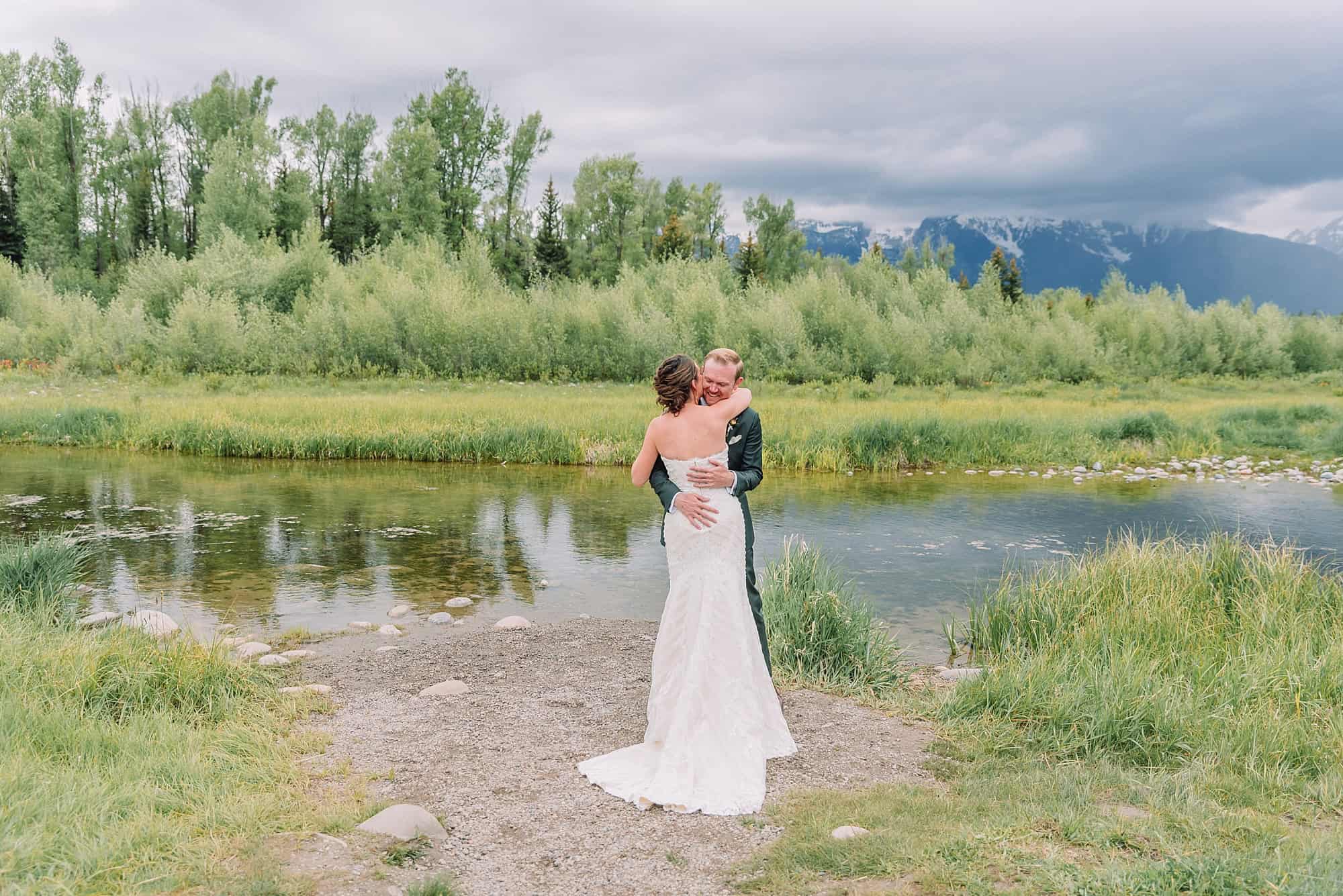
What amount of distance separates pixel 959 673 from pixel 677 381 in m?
4.45

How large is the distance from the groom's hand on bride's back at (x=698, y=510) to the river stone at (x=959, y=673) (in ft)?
10.5

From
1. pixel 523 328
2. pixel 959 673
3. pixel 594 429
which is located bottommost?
pixel 959 673

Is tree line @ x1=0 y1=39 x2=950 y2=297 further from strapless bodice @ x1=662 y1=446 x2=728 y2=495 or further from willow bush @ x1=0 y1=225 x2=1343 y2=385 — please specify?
strapless bodice @ x1=662 y1=446 x2=728 y2=495

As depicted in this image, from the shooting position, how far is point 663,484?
247 inches

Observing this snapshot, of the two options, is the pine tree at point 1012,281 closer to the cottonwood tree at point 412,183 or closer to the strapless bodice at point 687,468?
the cottonwood tree at point 412,183

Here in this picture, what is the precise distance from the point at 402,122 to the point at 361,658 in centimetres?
6826

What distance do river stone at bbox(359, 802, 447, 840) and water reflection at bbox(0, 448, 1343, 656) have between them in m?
6.17

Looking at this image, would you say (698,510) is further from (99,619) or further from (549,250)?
(549,250)

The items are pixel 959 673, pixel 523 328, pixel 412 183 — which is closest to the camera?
pixel 959 673

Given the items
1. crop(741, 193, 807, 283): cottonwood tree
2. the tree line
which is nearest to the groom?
the tree line

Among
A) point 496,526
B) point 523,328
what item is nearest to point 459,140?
point 523,328

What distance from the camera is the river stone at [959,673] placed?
26.9ft

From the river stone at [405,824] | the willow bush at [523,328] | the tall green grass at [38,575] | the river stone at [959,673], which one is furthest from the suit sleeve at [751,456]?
the willow bush at [523,328]

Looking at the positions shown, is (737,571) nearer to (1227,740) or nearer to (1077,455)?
(1227,740)
